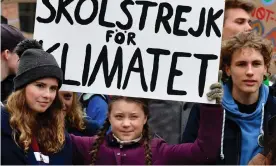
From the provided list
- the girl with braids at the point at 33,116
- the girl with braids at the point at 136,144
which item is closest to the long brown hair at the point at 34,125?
the girl with braids at the point at 33,116

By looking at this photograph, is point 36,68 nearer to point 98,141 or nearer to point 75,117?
point 98,141

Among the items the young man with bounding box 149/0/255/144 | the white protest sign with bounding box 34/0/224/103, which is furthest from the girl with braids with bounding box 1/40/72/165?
the young man with bounding box 149/0/255/144

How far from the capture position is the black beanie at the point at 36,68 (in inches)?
153

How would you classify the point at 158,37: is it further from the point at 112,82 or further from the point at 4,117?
the point at 4,117

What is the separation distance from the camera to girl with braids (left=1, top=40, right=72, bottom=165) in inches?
151

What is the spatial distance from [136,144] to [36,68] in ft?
2.15

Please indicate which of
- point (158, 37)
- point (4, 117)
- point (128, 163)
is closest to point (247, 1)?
point (158, 37)

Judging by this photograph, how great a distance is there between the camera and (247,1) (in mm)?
5082

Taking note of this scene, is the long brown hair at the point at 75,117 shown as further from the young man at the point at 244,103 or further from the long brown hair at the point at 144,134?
the young man at the point at 244,103

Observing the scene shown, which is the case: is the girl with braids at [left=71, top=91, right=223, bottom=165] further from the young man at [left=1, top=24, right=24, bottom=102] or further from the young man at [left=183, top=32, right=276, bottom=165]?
the young man at [left=1, top=24, right=24, bottom=102]

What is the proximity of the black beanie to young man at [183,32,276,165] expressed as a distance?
32.6 inches

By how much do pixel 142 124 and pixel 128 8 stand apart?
62cm

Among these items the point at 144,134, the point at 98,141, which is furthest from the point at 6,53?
the point at 144,134

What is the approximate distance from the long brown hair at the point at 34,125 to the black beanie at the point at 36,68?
7cm
